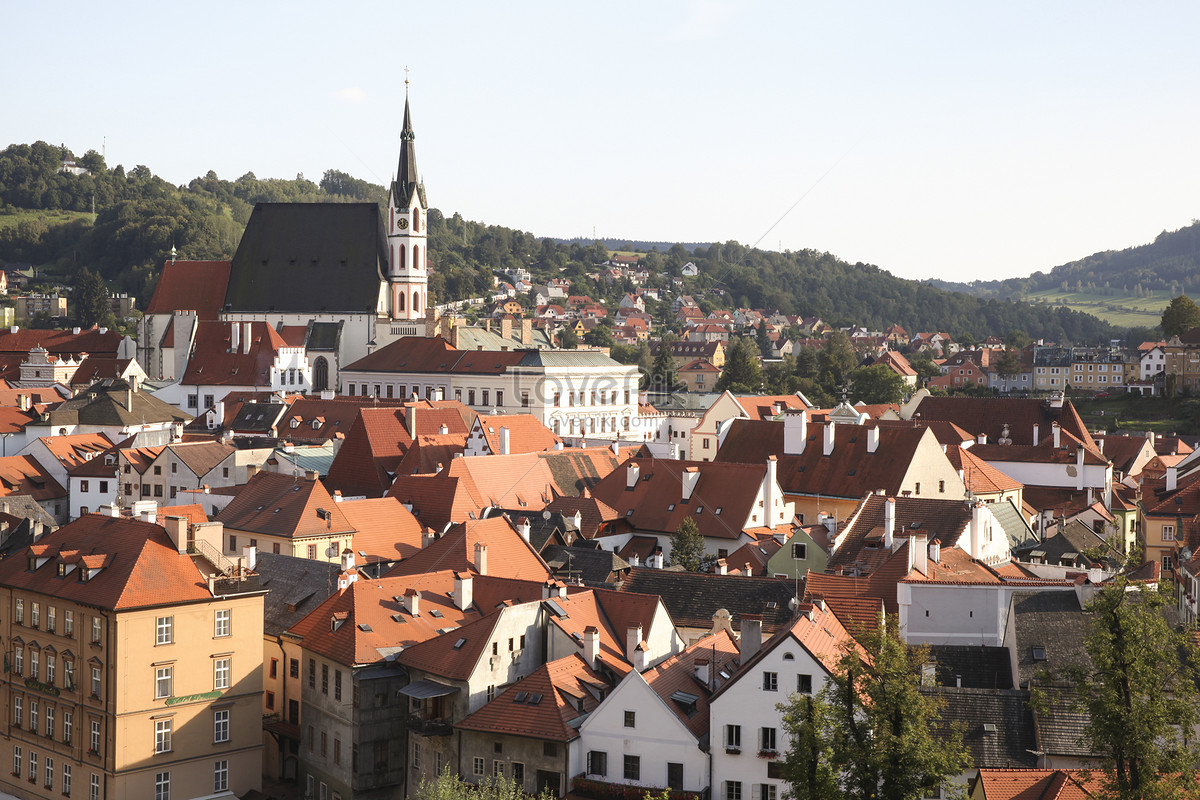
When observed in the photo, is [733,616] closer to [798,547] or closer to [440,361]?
[798,547]

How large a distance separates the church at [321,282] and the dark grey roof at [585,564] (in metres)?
64.9

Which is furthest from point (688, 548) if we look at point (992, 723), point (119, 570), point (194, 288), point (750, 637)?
point (194, 288)

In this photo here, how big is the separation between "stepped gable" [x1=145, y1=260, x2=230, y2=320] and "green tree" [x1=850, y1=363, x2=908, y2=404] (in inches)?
2000

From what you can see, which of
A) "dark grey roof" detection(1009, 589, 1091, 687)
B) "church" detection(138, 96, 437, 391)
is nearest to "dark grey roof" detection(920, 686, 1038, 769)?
"dark grey roof" detection(1009, 589, 1091, 687)

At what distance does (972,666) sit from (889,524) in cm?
1144

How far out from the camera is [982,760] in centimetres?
2655

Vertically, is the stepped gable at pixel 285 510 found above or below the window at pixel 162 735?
above

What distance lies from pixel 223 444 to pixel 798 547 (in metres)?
29.7

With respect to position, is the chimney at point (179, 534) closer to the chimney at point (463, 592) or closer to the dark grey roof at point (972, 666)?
the chimney at point (463, 592)

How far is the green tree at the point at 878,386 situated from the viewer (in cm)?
11744

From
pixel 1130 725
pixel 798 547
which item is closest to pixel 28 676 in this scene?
pixel 798 547

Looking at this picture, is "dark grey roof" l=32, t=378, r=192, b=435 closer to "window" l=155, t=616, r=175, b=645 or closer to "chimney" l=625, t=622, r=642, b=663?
"window" l=155, t=616, r=175, b=645

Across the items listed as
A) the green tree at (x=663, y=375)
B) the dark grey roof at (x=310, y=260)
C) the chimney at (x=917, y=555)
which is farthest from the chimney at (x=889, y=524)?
the green tree at (x=663, y=375)

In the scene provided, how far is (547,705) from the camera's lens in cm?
3052
